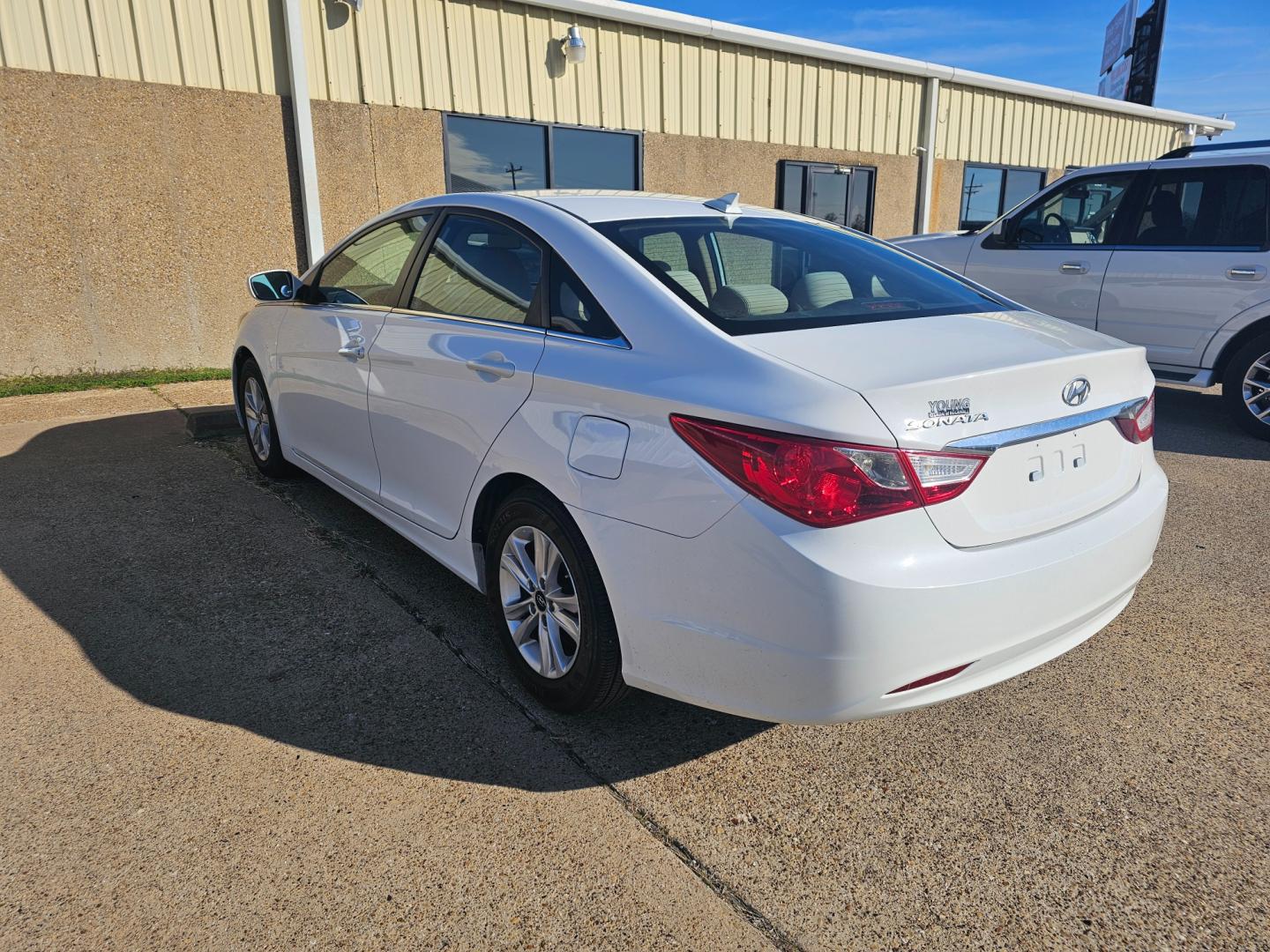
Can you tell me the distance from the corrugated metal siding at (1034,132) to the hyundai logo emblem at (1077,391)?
40.7 feet

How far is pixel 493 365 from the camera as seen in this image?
288cm

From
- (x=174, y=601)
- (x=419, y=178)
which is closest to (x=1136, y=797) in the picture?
(x=174, y=601)

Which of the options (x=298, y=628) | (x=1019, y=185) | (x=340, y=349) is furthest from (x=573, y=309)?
(x=1019, y=185)

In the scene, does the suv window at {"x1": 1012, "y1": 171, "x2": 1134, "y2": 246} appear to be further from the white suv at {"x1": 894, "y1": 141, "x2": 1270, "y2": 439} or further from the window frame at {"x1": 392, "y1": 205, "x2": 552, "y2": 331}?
the window frame at {"x1": 392, "y1": 205, "x2": 552, "y2": 331}

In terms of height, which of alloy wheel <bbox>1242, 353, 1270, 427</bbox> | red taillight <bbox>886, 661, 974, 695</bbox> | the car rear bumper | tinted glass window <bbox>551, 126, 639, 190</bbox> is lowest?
alloy wheel <bbox>1242, 353, 1270, 427</bbox>

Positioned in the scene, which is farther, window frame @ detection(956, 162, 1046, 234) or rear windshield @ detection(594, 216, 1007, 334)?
window frame @ detection(956, 162, 1046, 234)

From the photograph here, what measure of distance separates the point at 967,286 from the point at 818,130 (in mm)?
9680

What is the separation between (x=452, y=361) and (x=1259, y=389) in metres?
5.93

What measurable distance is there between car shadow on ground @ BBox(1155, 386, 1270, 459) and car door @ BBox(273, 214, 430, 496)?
520cm

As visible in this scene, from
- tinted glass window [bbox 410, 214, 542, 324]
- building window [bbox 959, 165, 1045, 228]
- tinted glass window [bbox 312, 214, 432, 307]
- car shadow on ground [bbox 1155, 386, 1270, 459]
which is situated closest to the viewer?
tinted glass window [bbox 410, 214, 542, 324]

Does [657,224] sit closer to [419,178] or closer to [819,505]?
[819,505]

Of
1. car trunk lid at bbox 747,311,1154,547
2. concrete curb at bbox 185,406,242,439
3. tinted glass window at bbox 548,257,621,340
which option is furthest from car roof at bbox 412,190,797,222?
concrete curb at bbox 185,406,242,439

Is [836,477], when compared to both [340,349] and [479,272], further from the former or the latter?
[340,349]

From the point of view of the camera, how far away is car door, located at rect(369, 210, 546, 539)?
2881mm
